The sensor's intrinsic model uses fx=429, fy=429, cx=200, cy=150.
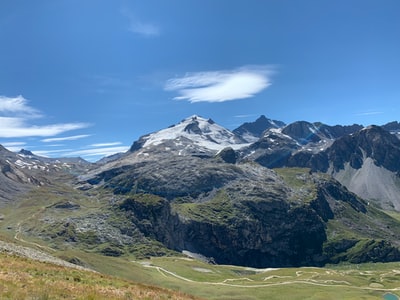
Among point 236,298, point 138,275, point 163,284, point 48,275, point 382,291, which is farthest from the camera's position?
point 382,291

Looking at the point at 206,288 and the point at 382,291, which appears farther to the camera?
the point at 382,291

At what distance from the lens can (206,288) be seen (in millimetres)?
125625

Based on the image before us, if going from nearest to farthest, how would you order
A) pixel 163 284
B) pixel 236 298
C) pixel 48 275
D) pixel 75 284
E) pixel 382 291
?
pixel 75 284 < pixel 48 275 < pixel 236 298 < pixel 163 284 < pixel 382 291

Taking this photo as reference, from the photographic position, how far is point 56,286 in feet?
106

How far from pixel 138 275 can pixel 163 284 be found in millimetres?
14436

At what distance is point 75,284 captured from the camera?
35.0m

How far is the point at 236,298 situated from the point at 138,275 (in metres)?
43.4

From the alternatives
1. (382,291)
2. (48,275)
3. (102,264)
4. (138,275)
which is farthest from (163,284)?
(48,275)

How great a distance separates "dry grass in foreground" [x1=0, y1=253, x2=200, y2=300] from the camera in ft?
95.4

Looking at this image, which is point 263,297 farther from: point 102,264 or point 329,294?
point 102,264

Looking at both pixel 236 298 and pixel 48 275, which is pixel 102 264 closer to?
pixel 236 298

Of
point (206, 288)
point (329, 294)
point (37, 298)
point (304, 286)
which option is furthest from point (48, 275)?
point (304, 286)

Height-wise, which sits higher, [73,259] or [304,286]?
[73,259]

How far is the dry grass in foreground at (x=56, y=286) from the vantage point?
2907cm
